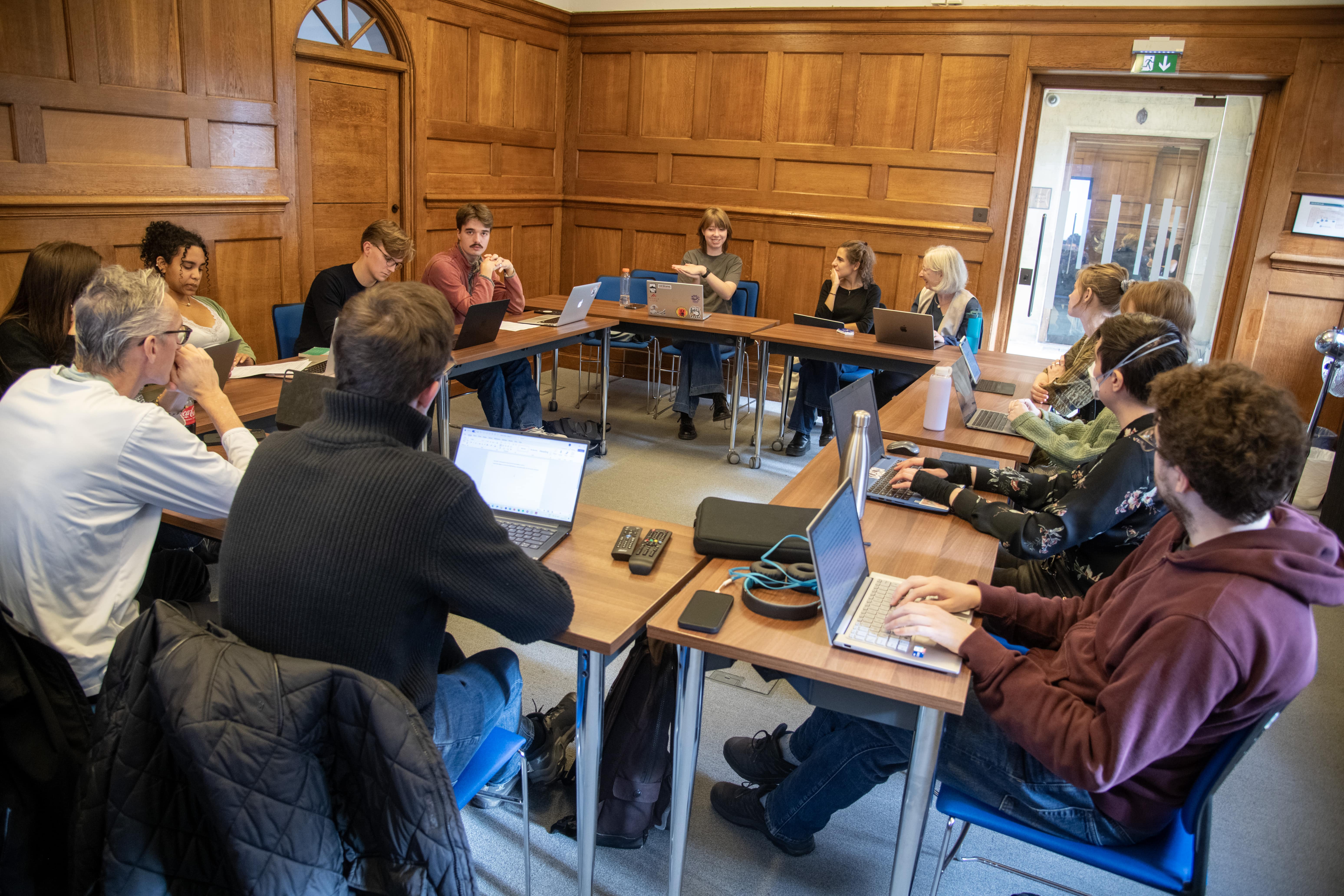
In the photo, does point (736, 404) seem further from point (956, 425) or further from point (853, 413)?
point (853, 413)

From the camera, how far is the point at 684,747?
5.86 ft

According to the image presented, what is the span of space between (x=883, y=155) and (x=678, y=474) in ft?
9.17

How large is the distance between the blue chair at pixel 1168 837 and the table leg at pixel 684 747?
0.46m

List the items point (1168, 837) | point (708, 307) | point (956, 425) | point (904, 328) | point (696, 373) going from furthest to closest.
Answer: point (708, 307)
point (696, 373)
point (904, 328)
point (956, 425)
point (1168, 837)

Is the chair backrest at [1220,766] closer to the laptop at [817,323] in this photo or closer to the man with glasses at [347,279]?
the man with glasses at [347,279]

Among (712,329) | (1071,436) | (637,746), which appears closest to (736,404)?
(712,329)

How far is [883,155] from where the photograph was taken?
618cm

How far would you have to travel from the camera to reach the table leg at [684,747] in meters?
1.72

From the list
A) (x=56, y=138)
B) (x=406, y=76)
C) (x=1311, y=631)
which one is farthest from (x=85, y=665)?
(x=406, y=76)

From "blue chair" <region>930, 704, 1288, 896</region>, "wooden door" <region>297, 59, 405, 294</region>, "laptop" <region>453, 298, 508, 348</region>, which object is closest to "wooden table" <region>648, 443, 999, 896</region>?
"blue chair" <region>930, 704, 1288, 896</region>

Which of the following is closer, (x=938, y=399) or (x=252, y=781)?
(x=252, y=781)

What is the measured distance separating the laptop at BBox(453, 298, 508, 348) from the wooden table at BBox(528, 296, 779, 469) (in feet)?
2.79

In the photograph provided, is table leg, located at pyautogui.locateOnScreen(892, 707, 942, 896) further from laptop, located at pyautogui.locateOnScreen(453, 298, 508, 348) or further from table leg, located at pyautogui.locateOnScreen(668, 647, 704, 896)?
laptop, located at pyautogui.locateOnScreen(453, 298, 508, 348)

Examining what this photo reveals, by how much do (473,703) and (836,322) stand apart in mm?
3868
